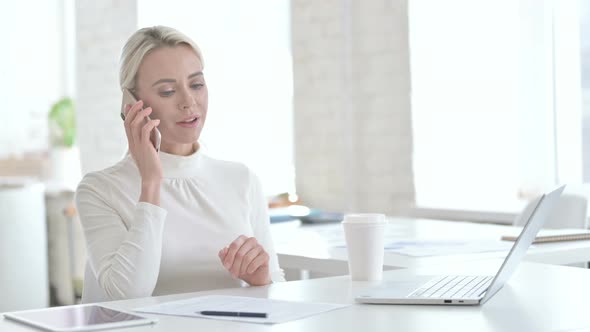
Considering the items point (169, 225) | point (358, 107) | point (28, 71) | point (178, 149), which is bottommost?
point (169, 225)

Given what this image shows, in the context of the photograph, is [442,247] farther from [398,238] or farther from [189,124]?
[189,124]

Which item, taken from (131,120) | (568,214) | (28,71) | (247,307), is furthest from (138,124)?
(28,71)

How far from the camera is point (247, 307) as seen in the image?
150 cm

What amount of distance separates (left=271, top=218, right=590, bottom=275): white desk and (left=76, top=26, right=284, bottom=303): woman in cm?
15

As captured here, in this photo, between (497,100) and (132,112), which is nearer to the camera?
(132,112)

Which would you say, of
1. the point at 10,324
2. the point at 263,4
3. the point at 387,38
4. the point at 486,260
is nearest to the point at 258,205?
the point at 486,260

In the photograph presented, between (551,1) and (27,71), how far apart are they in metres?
4.45

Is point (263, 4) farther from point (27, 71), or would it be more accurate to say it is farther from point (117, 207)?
point (117, 207)

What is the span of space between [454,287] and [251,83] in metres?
3.95

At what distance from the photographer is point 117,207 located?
2150 mm

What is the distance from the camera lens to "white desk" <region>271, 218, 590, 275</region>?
7.47 feet

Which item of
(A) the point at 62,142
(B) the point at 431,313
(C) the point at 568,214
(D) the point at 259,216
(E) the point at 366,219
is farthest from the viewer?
(A) the point at 62,142

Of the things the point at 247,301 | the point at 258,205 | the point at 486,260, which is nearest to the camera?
the point at 247,301

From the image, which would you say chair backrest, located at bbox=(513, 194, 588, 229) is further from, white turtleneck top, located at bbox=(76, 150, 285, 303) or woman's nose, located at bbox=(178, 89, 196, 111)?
woman's nose, located at bbox=(178, 89, 196, 111)
